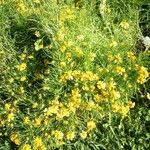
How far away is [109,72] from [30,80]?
2.46 feet

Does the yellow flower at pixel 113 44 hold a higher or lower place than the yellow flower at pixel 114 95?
higher

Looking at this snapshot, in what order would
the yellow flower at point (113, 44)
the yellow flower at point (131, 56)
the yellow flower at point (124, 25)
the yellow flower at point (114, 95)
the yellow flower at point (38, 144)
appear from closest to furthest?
1. the yellow flower at point (38, 144)
2. the yellow flower at point (114, 95)
3. the yellow flower at point (131, 56)
4. the yellow flower at point (113, 44)
5. the yellow flower at point (124, 25)

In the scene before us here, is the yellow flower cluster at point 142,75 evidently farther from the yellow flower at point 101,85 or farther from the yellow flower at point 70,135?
the yellow flower at point 70,135

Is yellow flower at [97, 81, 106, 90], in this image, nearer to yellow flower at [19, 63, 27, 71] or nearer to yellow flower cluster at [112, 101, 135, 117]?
yellow flower cluster at [112, 101, 135, 117]

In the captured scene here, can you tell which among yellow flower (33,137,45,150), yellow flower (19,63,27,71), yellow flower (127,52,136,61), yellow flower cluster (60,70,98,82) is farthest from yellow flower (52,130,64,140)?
yellow flower (127,52,136,61)

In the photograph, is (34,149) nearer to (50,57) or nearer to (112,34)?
(50,57)

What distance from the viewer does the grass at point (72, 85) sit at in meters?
3.65

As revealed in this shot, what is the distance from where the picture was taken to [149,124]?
3.71 meters

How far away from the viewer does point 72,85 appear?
3836 mm

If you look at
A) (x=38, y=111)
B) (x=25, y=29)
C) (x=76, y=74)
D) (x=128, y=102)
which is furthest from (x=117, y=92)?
(x=25, y=29)

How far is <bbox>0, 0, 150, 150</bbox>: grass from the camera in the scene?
3.65 meters

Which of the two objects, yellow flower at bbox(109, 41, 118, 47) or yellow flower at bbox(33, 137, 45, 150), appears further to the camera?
yellow flower at bbox(109, 41, 118, 47)

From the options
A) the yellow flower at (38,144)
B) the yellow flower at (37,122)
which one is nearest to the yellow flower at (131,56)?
the yellow flower at (37,122)

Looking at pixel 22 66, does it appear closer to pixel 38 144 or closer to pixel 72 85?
pixel 72 85
